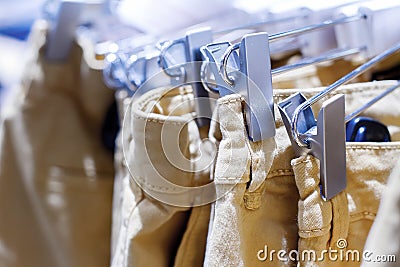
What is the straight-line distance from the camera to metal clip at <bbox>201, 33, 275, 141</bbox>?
0.38 metres

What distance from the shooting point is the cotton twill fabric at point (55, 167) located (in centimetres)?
68

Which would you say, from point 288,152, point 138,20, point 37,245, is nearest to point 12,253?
point 37,245

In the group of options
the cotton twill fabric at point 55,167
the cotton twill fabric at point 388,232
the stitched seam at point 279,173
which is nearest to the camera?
the cotton twill fabric at point 388,232

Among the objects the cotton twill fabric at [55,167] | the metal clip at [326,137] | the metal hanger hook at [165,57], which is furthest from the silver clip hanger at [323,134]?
the cotton twill fabric at [55,167]

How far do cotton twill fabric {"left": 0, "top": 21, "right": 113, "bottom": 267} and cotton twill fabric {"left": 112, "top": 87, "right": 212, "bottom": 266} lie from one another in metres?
0.22

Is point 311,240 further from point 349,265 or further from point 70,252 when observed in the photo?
point 70,252

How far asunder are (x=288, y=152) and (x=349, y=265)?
10 cm

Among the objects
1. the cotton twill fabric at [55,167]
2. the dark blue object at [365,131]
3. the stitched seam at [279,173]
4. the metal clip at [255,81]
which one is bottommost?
the cotton twill fabric at [55,167]

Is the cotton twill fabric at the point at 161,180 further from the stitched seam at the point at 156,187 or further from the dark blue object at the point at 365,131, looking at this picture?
the dark blue object at the point at 365,131

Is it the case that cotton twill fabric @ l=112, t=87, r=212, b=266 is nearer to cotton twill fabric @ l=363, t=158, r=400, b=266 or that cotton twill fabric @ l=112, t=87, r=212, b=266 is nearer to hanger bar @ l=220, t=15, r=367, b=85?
hanger bar @ l=220, t=15, r=367, b=85

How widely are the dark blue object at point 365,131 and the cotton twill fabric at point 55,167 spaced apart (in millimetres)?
335

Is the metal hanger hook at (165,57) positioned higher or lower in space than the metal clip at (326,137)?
higher

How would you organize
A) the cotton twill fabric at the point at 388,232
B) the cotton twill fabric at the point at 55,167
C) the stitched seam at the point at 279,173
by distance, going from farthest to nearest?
the cotton twill fabric at the point at 55,167
the stitched seam at the point at 279,173
the cotton twill fabric at the point at 388,232

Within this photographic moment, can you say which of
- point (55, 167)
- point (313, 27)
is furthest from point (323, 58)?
point (55, 167)
